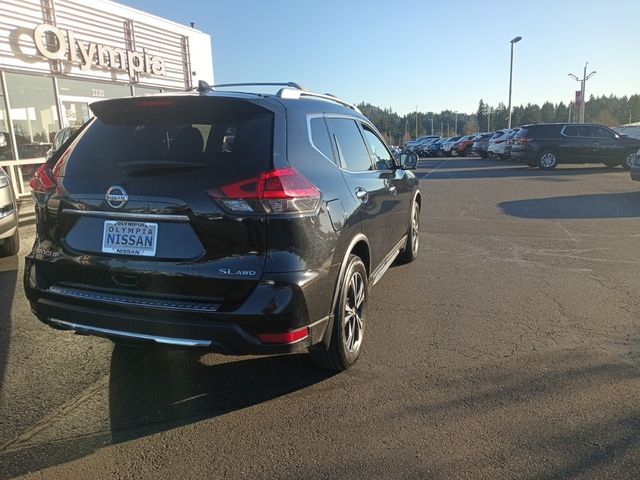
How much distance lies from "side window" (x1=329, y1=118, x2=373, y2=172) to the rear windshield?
940 mm

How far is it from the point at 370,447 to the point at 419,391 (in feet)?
2.27

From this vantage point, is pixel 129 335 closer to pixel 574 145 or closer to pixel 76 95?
pixel 76 95

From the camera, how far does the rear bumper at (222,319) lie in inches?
106

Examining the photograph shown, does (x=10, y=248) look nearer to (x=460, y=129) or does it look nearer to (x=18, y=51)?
(x=18, y=51)

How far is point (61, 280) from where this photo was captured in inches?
121

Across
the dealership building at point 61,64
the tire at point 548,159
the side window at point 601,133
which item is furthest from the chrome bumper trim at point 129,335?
the side window at point 601,133

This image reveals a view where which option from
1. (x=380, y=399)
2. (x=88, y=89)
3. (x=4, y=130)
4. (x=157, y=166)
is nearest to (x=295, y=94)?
(x=157, y=166)

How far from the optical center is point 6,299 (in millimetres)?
5102

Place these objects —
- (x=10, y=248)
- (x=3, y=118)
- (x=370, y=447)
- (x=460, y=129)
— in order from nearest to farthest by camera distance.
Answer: (x=370, y=447)
(x=10, y=248)
(x=3, y=118)
(x=460, y=129)

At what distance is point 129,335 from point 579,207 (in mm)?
10206

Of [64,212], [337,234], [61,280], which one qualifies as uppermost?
[64,212]

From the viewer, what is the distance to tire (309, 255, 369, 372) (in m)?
3.27

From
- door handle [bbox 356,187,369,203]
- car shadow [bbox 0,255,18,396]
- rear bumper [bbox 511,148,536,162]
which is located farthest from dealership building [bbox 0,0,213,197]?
rear bumper [bbox 511,148,536,162]

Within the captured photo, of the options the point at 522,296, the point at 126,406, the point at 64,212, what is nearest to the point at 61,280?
the point at 64,212
